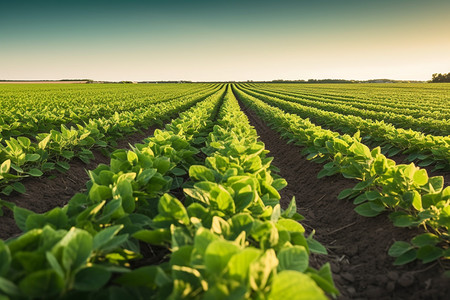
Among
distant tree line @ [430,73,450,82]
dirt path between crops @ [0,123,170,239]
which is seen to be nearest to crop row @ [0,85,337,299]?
dirt path between crops @ [0,123,170,239]

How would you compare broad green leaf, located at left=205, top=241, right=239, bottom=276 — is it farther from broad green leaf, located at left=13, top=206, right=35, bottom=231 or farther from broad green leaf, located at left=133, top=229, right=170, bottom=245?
broad green leaf, located at left=13, top=206, right=35, bottom=231

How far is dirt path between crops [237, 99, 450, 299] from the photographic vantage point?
2189 mm

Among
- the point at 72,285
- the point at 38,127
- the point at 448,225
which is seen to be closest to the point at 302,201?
the point at 448,225

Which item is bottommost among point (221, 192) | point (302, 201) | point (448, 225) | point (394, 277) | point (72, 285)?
point (302, 201)

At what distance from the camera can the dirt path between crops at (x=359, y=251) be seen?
2.19 m

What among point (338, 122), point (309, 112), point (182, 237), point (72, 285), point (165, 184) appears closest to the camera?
point (72, 285)

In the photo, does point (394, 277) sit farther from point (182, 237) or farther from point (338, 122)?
point (338, 122)

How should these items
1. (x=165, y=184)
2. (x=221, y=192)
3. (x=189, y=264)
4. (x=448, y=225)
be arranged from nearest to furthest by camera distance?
(x=189, y=264)
(x=221, y=192)
(x=448, y=225)
(x=165, y=184)

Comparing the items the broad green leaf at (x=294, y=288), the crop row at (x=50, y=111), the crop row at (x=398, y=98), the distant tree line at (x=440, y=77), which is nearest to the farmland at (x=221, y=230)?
the broad green leaf at (x=294, y=288)

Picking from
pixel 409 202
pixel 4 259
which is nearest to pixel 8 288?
pixel 4 259

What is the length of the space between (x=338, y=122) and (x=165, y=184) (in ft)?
30.5

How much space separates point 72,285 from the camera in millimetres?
1079

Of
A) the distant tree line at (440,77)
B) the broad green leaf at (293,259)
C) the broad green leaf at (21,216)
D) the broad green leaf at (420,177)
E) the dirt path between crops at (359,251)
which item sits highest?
the distant tree line at (440,77)

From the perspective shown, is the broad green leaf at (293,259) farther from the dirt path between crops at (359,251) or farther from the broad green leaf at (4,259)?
the dirt path between crops at (359,251)
